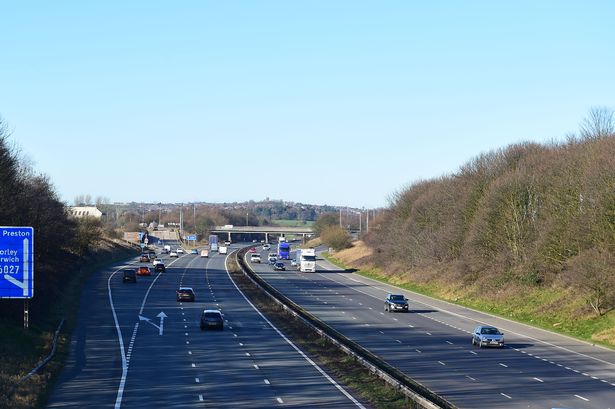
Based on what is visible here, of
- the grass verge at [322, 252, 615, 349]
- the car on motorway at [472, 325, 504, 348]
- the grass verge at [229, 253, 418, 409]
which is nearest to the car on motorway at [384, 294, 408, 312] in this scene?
the grass verge at [322, 252, 615, 349]

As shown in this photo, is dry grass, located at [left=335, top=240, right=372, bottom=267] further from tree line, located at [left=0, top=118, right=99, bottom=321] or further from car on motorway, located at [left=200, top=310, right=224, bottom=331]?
car on motorway, located at [left=200, top=310, right=224, bottom=331]

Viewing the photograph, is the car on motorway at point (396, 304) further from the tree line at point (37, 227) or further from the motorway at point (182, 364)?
the tree line at point (37, 227)

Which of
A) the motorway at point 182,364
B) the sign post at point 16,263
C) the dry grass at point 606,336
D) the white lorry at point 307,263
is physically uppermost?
the sign post at point 16,263

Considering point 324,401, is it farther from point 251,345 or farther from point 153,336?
point 153,336

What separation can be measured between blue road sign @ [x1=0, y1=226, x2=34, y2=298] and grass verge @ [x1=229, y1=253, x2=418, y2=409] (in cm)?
1200

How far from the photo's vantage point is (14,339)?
39531 mm

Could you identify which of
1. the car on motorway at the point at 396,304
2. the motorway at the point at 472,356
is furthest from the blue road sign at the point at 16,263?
the car on motorway at the point at 396,304

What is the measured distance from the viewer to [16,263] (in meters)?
36.4

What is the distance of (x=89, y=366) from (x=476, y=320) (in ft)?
101

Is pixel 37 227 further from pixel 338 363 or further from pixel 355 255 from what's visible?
pixel 355 255

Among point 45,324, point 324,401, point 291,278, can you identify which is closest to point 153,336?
point 45,324

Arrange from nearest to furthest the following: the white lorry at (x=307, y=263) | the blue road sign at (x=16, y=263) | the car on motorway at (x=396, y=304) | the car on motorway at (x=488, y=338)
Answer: the blue road sign at (x=16, y=263)
the car on motorway at (x=488, y=338)
the car on motorway at (x=396, y=304)
the white lorry at (x=307, y=263)

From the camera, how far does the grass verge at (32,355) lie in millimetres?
27516

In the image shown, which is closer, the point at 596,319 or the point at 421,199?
the point at 596,319
